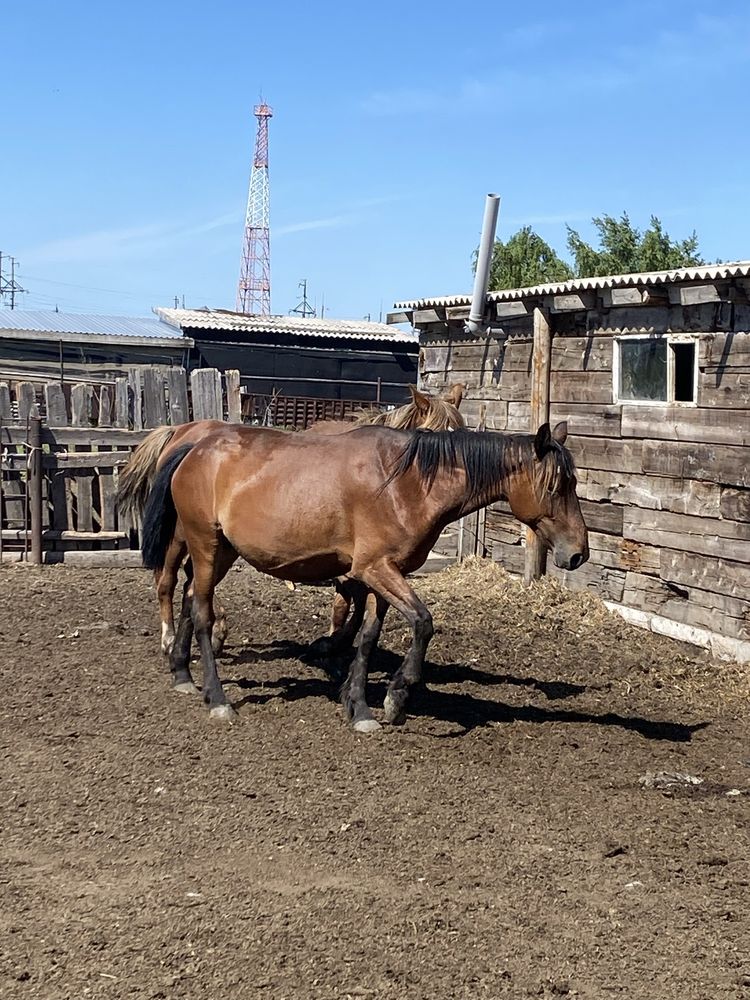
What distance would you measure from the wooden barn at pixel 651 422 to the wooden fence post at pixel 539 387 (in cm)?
2

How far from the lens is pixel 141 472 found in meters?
9.03

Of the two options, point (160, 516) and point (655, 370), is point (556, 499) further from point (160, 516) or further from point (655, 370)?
point (655, 370)

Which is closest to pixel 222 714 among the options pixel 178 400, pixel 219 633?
pixel 219 633

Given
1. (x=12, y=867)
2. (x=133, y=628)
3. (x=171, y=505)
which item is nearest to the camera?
(x=12, y=867)

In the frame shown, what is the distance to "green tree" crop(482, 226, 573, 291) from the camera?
33062 mm

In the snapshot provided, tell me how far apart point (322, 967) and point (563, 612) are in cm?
691

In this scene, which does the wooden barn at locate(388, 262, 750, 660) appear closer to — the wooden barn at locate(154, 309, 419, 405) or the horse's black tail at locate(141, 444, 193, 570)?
the horse's black tail at locate(141, 444, 193, 570)

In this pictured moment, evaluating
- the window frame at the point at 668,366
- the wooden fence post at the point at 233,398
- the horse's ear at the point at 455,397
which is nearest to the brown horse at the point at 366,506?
the horse's ear at the point at 455,397

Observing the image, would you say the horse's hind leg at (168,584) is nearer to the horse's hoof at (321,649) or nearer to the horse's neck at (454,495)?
the horse's hoof at (321,649)

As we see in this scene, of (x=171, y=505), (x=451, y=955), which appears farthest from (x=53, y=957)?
(x=171, y=505)

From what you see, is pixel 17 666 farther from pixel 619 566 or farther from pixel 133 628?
pixel 619 566

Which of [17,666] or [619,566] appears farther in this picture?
[619,566]

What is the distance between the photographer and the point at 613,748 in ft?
21.2

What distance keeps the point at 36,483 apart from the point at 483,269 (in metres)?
5.42
